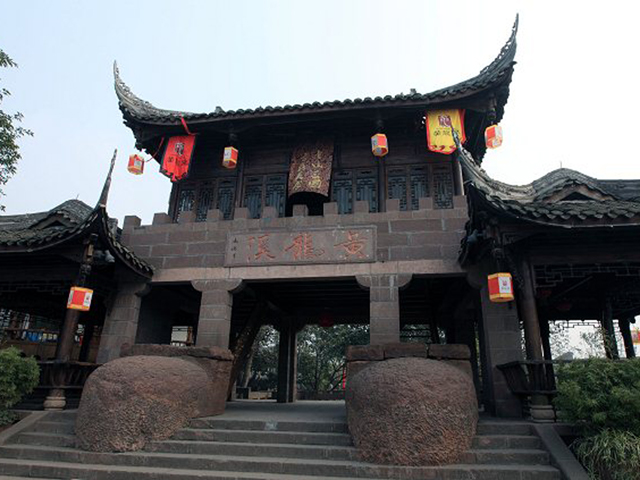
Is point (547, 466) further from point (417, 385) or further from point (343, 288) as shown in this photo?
point (343, 288)

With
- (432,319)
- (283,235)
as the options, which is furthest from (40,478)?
(432,319)

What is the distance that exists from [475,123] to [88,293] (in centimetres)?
866

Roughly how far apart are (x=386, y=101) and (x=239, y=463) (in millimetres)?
7144

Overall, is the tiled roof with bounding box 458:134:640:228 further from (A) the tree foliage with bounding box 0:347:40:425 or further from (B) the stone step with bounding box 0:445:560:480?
(A) the tree foliage with bounding box 0:347:40:425

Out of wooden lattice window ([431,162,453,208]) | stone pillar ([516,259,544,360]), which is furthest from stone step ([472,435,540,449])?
wooden lattice window ([431,162,453,208])

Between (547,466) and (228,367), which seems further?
(228,367)

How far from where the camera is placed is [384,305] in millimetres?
7797

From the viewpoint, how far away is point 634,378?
4715mm

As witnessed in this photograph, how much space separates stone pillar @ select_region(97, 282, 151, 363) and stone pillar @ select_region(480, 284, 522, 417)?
21.4 ft

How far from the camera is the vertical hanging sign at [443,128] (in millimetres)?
8844

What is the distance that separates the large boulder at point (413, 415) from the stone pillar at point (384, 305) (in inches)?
91.9

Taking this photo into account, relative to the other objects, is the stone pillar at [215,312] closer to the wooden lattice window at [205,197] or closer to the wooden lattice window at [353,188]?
the wooden lattice window at [205,197]

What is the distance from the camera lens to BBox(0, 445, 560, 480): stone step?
463 centimetres

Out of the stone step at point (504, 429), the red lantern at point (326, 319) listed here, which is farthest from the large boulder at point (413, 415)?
the red lantern at point (326, 319)
